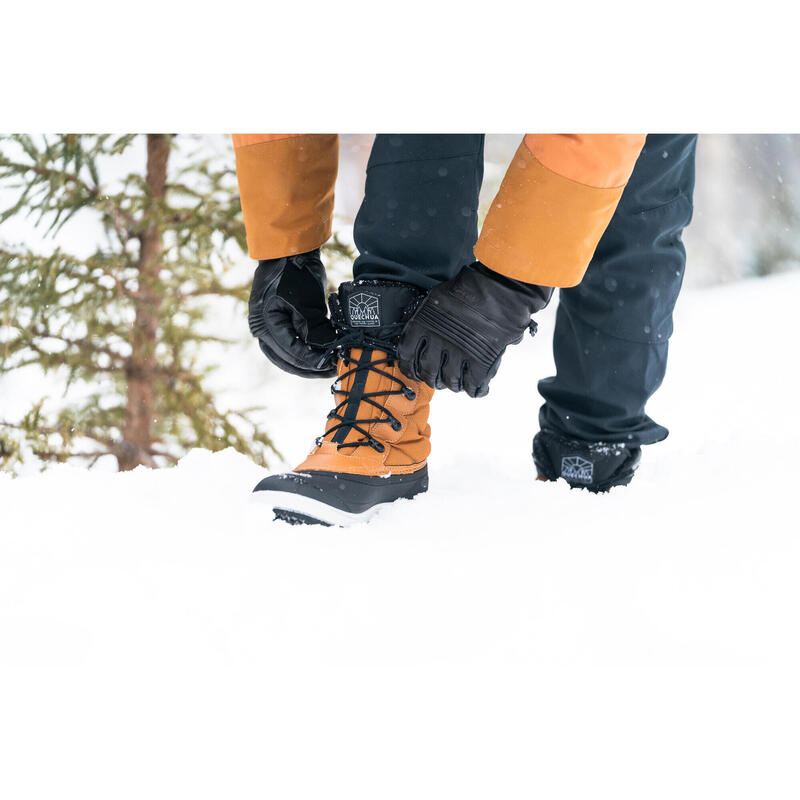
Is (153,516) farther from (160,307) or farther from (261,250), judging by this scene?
(160,307)

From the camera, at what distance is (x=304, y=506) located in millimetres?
952

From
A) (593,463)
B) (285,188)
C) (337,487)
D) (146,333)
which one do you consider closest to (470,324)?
(337,487)

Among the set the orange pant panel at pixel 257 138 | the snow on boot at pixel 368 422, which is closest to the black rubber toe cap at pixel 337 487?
the snow on boot at pixel 368 422

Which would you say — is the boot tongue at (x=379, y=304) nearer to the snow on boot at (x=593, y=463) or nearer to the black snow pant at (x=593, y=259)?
the black snow pant at (x=593, y=259)

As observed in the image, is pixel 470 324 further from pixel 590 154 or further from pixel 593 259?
pixel 593 259

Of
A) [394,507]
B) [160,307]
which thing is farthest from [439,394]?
[394,507]

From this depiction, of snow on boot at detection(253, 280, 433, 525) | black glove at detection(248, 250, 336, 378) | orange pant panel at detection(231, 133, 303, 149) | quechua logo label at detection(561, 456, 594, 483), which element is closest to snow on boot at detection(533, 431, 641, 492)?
quechua logo label at detection(561, 456, 594, 483)

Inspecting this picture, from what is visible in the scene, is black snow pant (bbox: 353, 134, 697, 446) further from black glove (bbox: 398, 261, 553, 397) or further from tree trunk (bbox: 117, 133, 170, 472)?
tree trunk (bbox: 117, 133, 170, 472)

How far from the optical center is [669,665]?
603mm

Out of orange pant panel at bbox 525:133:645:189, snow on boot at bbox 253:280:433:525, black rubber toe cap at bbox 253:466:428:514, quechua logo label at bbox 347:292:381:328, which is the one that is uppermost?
orange pant panel at bbox 525:133:645:189

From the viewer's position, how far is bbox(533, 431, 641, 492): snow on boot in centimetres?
134

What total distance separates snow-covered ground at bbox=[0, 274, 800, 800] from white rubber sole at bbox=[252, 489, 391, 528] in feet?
0.08

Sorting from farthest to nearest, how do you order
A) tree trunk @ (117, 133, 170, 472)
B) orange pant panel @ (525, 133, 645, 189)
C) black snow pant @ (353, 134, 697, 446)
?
1. tree trunk @ (117, 133, 170, 472)
2. black snow pant @ (353, 134, 697, 446)
3. orange pant panel @ (525, 133, 645, 189)

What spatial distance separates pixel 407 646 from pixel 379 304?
0.55 metres
